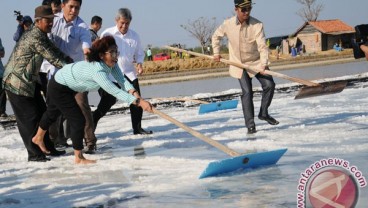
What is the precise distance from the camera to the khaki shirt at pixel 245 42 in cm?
765

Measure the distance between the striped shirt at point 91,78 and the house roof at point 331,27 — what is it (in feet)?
168

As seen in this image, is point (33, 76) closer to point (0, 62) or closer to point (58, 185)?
point (58, 185)

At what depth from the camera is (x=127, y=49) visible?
8.12 meters

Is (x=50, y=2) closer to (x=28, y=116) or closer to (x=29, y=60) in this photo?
(x=29, y=60)

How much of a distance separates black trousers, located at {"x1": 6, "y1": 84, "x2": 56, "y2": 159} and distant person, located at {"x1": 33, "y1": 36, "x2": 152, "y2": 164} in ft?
0.29

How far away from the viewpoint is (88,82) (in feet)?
19.3

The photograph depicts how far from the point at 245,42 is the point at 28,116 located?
2793mm

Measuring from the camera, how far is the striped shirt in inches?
221

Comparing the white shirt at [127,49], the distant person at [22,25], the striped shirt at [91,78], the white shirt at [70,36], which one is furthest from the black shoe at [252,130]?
the distant person at [22,25]

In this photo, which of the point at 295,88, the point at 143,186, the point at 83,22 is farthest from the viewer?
the point at 295,88

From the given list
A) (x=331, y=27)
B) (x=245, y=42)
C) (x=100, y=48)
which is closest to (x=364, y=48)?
(x=245, y=42)

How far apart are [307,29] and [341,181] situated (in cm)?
5534

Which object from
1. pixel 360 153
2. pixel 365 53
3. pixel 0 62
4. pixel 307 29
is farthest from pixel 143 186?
pixel 307 29

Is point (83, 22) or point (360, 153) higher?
point (83, 22)
